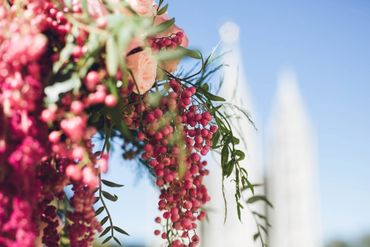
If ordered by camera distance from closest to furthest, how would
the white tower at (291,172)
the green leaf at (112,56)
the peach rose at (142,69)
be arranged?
the green leaf at (112,56) < the peach rose at (142,69) < the white tower at (291,172)

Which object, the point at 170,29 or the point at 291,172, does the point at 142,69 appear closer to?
the point at 170,29

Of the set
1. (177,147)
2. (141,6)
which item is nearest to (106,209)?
(177,147)

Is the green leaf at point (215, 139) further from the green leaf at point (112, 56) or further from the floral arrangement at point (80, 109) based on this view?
the green leaf at point (112, 56)

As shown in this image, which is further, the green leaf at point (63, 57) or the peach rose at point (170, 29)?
the peach rose at point (170, 29)

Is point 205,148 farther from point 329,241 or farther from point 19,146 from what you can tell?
point 329,241

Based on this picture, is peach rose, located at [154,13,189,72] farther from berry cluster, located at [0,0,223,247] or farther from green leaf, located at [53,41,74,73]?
green leaf, located at [53,41,74,73]

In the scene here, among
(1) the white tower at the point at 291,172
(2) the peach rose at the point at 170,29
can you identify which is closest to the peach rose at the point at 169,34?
(2) the peach rose at the point at 170,29

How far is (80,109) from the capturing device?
34 centimetres

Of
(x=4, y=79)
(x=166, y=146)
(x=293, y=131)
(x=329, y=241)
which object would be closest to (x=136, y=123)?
(x=166, y=146)

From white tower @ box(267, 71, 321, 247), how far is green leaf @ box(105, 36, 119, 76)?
46.0 feet

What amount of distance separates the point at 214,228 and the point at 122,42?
41.7 ft

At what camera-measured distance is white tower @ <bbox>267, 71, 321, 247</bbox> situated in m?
14.2

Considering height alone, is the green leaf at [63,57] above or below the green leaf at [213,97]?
below

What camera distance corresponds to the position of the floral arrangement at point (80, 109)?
34cm
